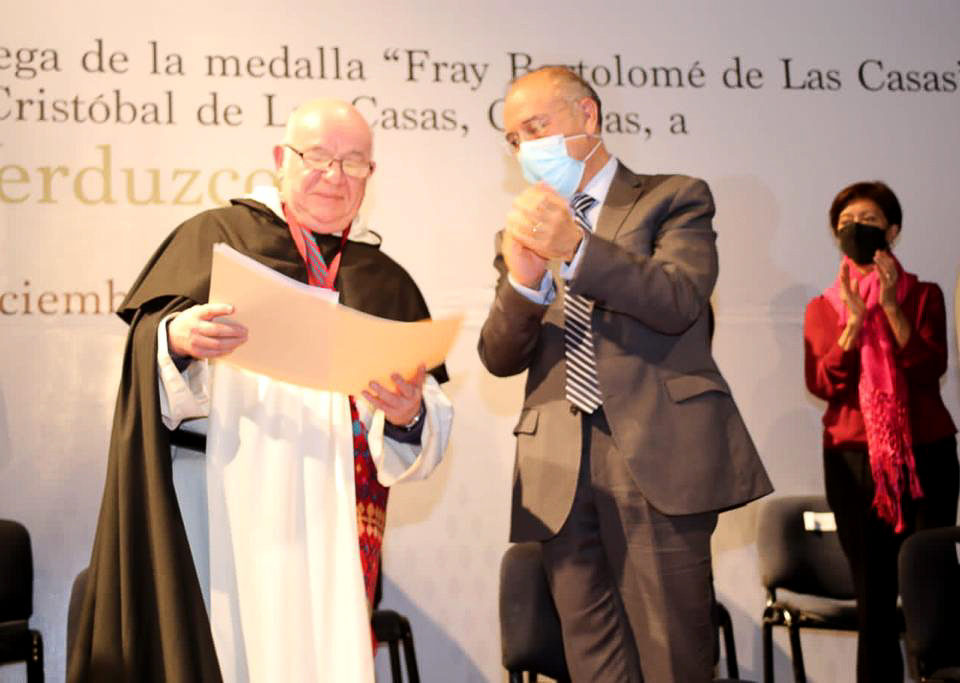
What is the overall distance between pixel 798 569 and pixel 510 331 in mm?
2559

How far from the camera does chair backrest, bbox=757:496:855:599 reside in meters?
5.02

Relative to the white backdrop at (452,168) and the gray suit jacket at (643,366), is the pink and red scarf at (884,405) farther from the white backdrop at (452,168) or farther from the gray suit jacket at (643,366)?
the gray suit jacket at (643,366)

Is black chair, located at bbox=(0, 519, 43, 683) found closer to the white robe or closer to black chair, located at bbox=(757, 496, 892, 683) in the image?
the white robe

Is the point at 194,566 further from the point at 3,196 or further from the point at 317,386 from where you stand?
the point at 3,196

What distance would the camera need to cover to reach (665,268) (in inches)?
119

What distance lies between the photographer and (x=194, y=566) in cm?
271

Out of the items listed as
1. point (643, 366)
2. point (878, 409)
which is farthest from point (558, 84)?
point (878, 409)

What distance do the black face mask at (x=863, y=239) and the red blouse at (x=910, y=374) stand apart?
24 centimetres

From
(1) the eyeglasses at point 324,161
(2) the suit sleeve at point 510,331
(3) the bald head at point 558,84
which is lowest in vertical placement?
(2) the suit sleeve at point 510,331

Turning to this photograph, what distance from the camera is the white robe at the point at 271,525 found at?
2732 millimetres

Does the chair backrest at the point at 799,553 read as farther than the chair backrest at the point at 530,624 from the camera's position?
Yes

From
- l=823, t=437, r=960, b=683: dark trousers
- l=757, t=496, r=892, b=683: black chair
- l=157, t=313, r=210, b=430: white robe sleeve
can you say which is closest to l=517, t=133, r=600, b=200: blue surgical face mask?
l=157, t=313, r=210, b=430: white robe sleeve

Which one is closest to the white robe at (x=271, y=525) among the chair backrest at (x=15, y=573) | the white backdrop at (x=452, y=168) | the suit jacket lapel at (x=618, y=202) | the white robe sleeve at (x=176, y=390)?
the white robe sleeve at (x=176, y=390)

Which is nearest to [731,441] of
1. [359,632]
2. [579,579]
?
[579,579]
